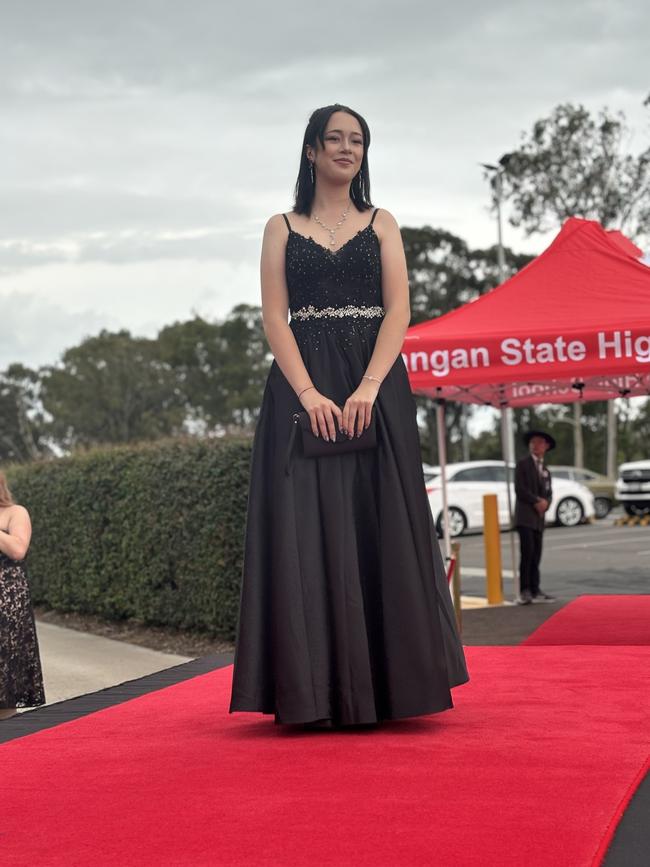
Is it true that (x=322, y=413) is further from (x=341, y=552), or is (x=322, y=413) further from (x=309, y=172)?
(x=309, y=172)

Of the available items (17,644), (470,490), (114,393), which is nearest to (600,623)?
(17,644)

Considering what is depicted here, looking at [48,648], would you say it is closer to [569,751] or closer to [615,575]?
[615,575]

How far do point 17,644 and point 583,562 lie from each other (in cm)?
1348

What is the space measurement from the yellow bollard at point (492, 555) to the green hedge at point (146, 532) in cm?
286

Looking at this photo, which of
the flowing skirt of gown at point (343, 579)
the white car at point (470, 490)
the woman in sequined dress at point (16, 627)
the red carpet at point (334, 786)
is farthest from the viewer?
the white car at point (470, 490)

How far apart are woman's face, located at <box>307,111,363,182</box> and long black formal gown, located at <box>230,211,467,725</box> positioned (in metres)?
0.22

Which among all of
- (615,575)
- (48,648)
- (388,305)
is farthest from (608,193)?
(388,305)

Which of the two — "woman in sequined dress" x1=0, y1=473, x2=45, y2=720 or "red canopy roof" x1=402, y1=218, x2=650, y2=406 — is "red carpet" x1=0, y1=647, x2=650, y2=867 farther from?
"red canopy roof" x1=402, y1=218, x2=650, y2=406

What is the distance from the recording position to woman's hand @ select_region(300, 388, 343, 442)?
4.39 meters

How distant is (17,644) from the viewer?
7.39 metres

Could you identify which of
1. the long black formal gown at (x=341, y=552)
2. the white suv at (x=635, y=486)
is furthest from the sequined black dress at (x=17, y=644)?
the white suv at (x=635, y=486)

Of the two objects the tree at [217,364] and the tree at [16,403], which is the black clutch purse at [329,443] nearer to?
the tree at [217,364]

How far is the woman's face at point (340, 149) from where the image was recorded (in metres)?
4.64

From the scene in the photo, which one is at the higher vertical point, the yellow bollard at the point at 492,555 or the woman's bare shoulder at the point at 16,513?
the woman's bare shoulder at the point at 16,513
